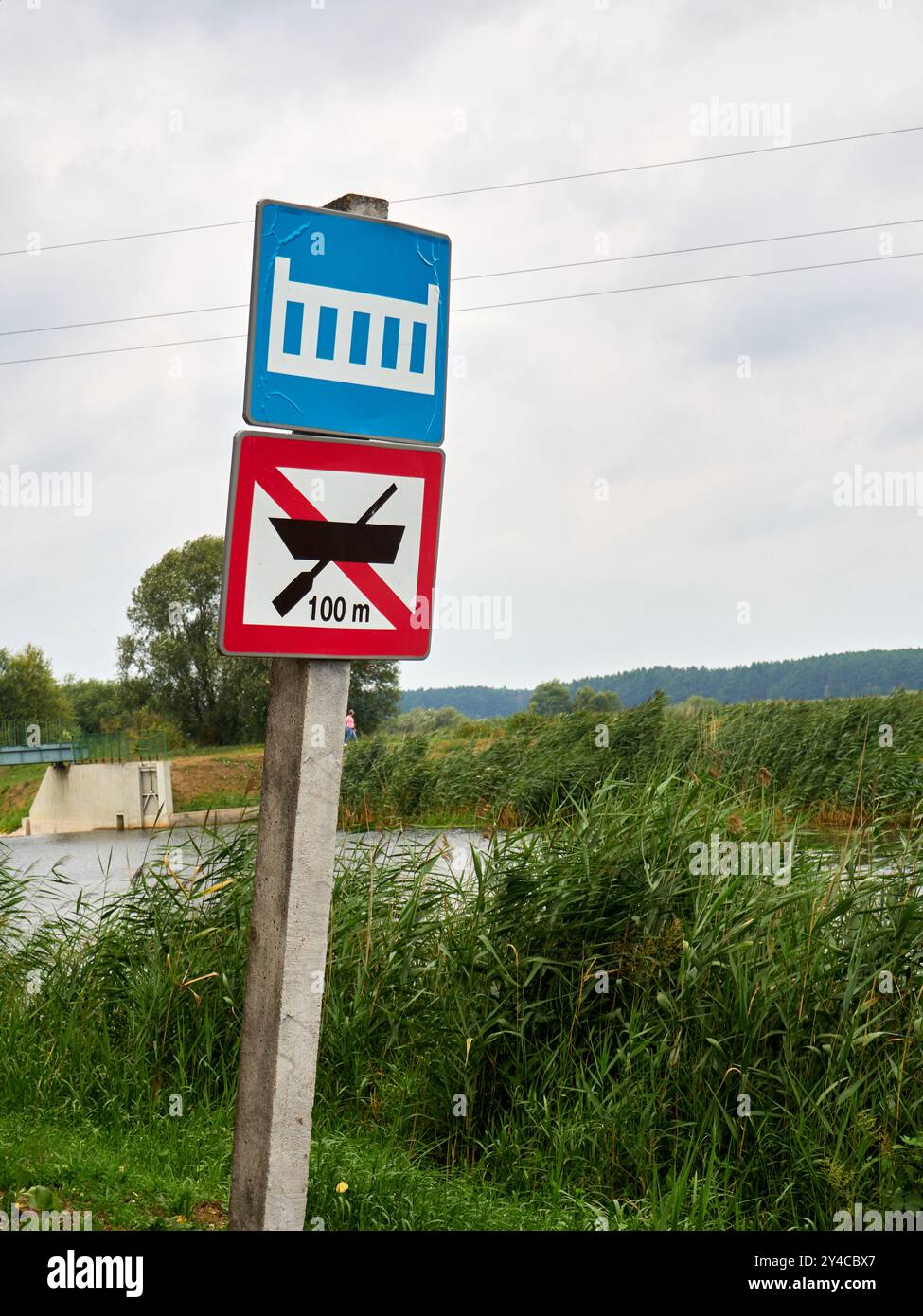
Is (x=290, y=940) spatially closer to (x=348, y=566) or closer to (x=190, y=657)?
(x=348, y=566)

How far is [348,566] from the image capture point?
3.42m

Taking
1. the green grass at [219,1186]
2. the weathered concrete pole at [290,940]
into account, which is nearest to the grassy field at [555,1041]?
the green grass at [219,1186]

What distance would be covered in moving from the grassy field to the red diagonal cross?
199 cm

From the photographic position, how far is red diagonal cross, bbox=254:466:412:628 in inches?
130

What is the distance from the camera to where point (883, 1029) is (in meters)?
5.03

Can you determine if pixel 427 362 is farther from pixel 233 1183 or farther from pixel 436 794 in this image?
pixel 436 794

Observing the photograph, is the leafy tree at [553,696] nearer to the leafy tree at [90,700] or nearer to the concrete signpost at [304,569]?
the leafy tree at [90,700]

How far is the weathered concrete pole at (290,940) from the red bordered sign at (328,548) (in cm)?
14

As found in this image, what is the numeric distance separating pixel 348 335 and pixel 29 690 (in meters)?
75.7
